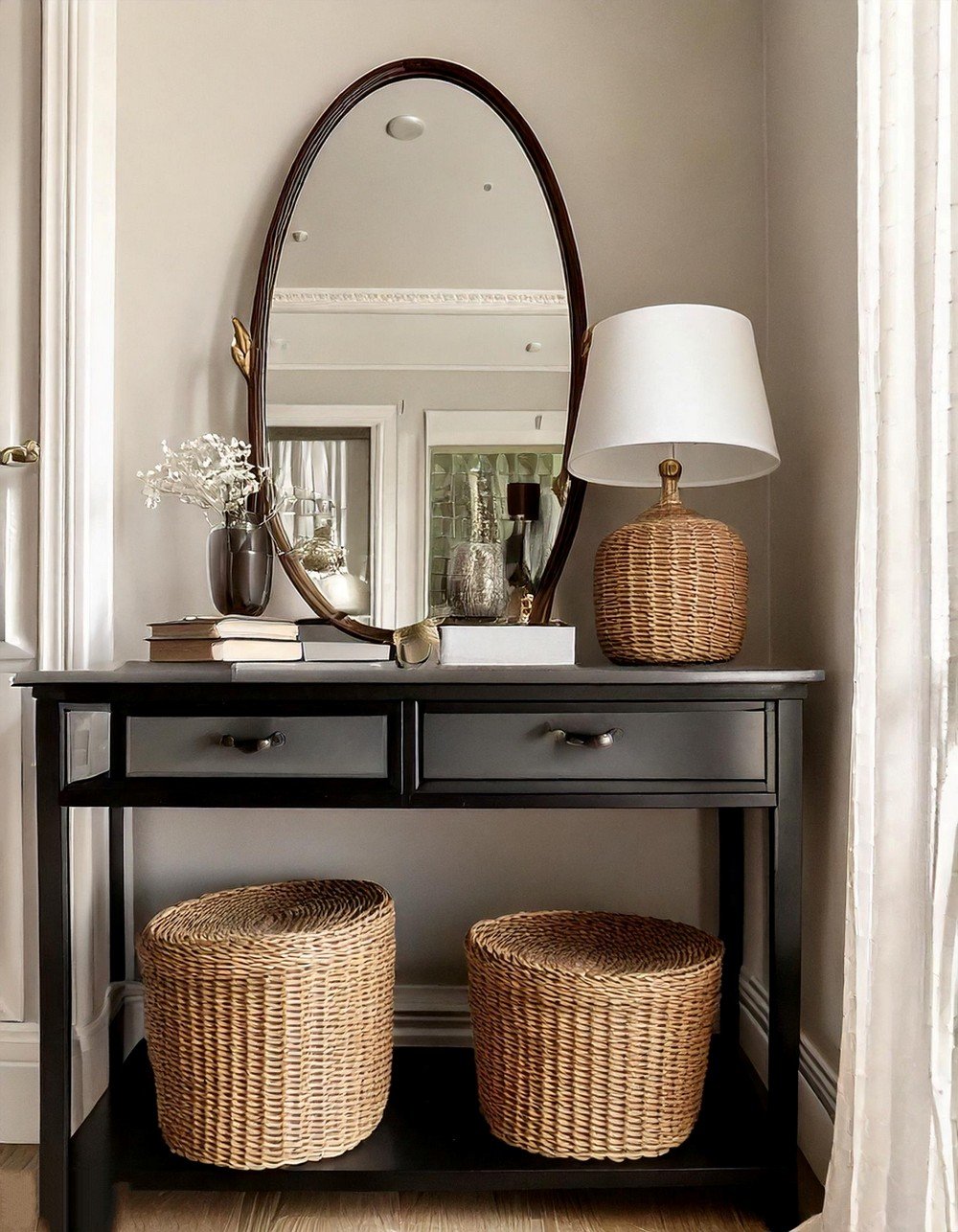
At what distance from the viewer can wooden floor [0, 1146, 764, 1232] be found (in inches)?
54.6

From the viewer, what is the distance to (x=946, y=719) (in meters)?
0.90

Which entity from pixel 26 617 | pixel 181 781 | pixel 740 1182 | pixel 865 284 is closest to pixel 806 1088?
pixel 740 1182

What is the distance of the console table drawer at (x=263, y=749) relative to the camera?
52.6 inches

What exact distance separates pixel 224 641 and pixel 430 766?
1.23 feet

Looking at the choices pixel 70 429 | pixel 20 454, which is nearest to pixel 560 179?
pixel 70 429

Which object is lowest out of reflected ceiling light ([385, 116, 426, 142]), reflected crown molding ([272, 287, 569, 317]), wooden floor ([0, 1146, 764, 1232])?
wooden floor ([0, 1146, 764, 1232])

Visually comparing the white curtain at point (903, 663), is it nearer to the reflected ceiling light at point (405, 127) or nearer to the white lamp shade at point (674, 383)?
the white lamp shade at point (674, 383)

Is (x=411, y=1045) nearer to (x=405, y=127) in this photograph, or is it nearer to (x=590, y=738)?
(x=590, y=738)

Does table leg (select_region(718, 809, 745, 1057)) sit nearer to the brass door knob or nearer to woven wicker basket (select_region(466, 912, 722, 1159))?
woven wicker basket (select_region(466, 912, 722, 1159))

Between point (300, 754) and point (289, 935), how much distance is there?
0.89 ft

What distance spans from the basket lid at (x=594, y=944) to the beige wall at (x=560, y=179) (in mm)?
211

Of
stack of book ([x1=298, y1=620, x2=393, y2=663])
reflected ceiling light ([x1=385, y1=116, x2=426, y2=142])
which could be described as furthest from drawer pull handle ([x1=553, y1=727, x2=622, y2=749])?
reflected ceiling light ([x1=385, y1=116, x2=426, y2=142])

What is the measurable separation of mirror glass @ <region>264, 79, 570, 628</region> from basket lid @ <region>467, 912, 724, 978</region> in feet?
1.99

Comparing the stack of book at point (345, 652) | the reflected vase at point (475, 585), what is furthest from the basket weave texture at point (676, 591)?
the stack of book at point (345, 652)
